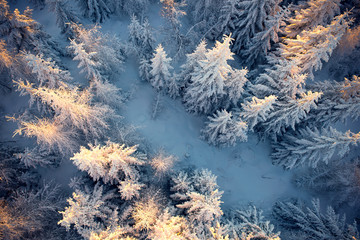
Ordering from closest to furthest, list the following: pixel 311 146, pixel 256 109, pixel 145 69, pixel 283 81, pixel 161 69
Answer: pixel 256 109
pixel 283 81
pixel 311 146
pixel 161 69
pixel 145 69

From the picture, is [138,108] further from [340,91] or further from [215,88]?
[340,91]

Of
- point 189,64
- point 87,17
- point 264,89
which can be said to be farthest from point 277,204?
point 87,17

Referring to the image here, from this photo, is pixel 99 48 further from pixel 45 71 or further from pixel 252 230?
pixel 252 230

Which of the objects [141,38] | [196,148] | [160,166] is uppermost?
[141,38]

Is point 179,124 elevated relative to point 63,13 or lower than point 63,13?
lower

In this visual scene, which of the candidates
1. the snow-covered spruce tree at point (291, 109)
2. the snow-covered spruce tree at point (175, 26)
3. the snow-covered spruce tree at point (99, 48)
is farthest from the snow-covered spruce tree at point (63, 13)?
the snow-covered spruce tree at point (291, 109)

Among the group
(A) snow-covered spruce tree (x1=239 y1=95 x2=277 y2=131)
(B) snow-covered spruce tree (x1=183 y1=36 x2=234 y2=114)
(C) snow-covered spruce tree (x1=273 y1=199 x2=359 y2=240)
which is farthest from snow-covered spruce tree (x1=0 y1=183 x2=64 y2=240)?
(C) snow-covered spruce tree (x1=273 y1=199 x2=359 y2=240)

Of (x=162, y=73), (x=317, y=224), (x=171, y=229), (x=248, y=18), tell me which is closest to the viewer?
(x=171, y=229)

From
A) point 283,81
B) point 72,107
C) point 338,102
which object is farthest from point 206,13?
point 72,107
